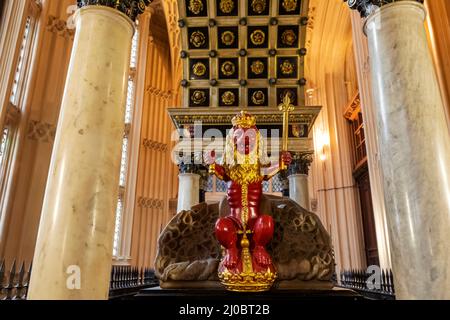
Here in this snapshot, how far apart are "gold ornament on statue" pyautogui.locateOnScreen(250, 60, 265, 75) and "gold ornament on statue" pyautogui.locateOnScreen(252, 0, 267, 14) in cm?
106

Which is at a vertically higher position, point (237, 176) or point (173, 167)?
point (173, 167)

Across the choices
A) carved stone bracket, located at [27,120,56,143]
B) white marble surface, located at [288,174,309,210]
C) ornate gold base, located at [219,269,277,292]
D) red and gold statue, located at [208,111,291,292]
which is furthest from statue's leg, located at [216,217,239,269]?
carved stone bracket, located at [27,120,56,143]

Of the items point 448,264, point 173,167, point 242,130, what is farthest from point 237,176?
point 173,167

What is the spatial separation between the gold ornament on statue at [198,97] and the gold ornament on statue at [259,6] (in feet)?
6.90

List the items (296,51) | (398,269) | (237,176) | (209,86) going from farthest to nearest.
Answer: (209,86), (296,51), (237,176), (398,269)

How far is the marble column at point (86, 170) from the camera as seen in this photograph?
2117 millimetres

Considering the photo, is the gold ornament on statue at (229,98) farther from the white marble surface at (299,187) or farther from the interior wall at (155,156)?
the interior wall at (155,156)

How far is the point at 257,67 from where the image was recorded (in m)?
7.41

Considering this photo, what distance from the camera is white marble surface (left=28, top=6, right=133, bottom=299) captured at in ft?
6.97

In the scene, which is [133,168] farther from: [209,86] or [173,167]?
[209,86]

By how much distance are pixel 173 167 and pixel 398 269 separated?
13081 mm

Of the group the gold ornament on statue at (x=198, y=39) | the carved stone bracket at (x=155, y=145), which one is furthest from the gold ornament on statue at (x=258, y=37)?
the carved stone bracket at (x=155, y=145)

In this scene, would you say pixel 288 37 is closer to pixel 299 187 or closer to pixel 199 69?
pixel 199 69

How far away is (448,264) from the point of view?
2176mm
